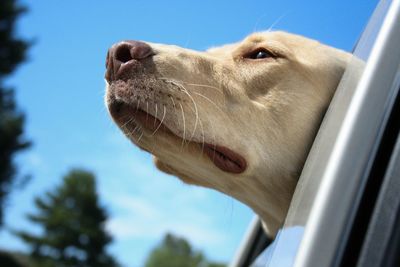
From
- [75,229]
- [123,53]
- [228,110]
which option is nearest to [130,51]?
[123,53]

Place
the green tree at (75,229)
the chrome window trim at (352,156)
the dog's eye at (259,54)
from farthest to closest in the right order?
1. the green tree at (75,229)
2. the dog's eye at (259,54)
3. the chrome window trim at (352,156)

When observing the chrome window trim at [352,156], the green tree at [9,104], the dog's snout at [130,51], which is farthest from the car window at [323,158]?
the green tree at [9,104]

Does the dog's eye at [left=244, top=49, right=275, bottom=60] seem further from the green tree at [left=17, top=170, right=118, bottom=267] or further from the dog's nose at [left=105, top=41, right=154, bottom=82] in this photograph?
the green tree at [left=17, top=170, right=118, bottom=267]

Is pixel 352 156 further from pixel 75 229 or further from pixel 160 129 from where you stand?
pixel 75 229

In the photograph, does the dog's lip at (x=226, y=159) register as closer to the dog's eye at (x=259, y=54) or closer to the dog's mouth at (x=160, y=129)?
the dog's mouth at (x=160, y=129)

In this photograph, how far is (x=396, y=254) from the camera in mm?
1175

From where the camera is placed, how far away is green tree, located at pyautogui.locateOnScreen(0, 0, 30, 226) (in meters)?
31.6

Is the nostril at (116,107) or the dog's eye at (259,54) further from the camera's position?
the dog's eye at (259,54)

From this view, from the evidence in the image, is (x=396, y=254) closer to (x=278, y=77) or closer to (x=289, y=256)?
(x=289, y=256)

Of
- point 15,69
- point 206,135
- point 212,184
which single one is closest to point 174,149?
point 206,135

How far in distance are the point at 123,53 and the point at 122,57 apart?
20 millimetres

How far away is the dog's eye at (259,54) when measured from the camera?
297 cm

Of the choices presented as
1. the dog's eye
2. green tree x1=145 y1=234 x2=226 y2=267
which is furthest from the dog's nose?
green tree x1=145 y1=234 x2=226 y2=267

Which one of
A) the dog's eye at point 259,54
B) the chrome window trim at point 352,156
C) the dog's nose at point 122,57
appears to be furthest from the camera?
the dog's eye at point 259,54
